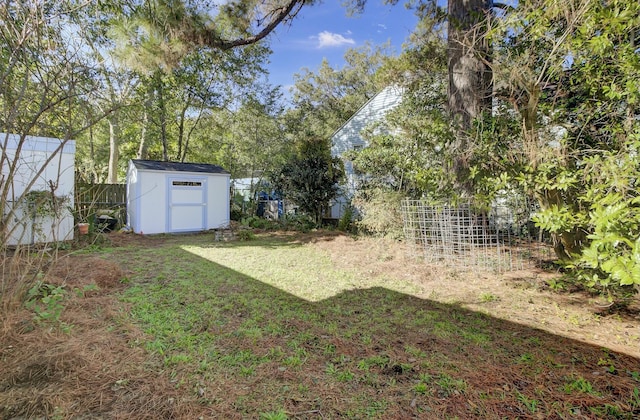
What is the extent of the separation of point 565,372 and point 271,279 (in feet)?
11.9

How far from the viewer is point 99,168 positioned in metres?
18.7

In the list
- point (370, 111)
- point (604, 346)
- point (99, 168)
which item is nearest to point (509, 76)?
point (604, 346)

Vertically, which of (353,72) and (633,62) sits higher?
(353,72)

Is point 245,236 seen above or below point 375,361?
above

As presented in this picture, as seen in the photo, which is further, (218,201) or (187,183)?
(218,201)

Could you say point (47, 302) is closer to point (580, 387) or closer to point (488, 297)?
point (580, 387)

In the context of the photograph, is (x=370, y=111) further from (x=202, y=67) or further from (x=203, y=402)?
(x=203, y=402)

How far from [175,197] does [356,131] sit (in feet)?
23.2

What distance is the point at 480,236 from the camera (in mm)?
5262

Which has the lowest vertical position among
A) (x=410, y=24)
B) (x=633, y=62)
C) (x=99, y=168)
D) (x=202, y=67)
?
(x=633, y=62)

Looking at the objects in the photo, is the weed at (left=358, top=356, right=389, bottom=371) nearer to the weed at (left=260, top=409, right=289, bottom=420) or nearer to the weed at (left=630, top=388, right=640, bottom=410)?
the weed at (left=260, top=409, right=289, bottom=420)

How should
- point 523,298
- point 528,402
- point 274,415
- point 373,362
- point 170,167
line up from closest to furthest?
1. point 274,415
2. point 528,402
3. point 373,362
4. point 523,298
5. point 170,167

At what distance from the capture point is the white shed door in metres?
9.56

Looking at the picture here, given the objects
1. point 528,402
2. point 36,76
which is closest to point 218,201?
point 36,76
